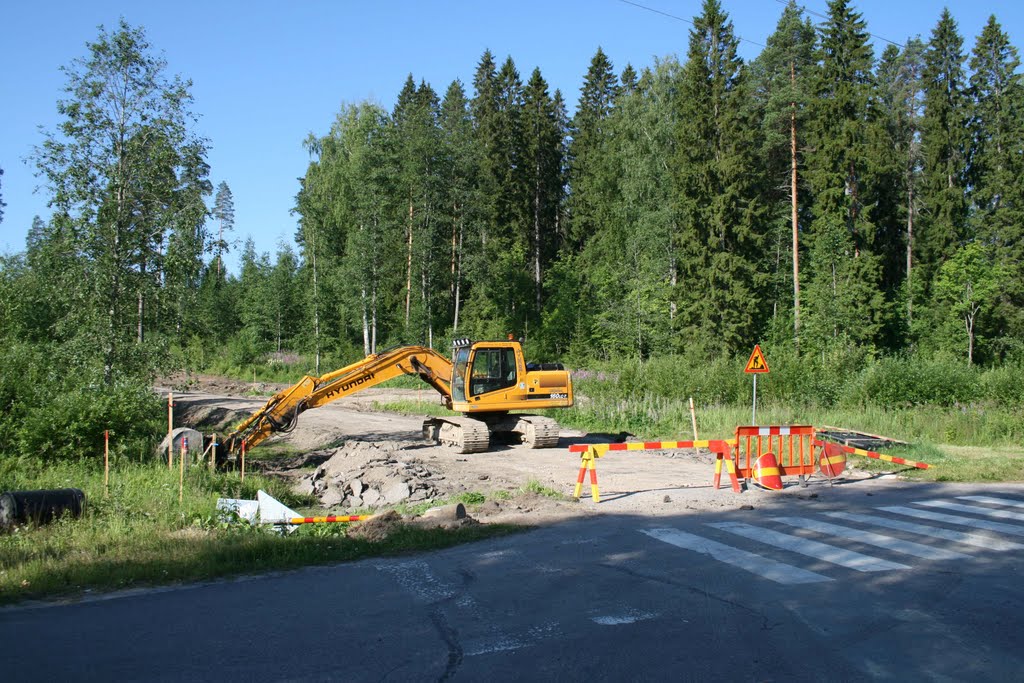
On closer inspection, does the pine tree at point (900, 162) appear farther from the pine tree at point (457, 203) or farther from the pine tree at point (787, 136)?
the pine tree at point (457, 203)

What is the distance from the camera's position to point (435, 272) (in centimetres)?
4972

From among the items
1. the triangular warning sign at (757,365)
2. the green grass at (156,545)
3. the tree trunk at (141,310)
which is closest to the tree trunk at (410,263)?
the tree trunk at (141,310)

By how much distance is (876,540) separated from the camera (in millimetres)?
9547

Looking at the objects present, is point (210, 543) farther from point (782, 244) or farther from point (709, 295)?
point (782, 244)

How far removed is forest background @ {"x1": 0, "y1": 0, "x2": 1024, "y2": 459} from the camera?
39.8 metres

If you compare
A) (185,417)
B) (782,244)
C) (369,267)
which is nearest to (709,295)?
(782,244)

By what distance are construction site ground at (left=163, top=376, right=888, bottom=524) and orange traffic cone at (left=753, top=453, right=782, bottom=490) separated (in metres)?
0.22

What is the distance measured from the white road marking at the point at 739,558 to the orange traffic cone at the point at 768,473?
13.1 ft

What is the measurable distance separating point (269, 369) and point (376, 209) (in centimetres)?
1320

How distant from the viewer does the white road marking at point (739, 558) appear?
25.7 ft

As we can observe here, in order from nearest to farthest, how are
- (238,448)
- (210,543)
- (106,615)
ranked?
(106,615) → (210,543) → (238,448)

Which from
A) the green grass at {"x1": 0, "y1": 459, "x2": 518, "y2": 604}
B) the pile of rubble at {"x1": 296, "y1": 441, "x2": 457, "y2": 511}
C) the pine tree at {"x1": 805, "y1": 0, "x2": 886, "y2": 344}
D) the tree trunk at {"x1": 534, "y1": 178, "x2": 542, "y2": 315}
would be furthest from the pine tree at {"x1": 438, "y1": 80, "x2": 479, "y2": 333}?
the green grass at {"x1": 0, "y1": 459, "x2": 518, "y2": 604}

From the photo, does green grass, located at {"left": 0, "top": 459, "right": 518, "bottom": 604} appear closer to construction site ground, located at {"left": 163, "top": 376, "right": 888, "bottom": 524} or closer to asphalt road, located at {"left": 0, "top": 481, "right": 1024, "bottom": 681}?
asphalt road, located at {"left": 0, "top": 481, "right": 1024, "bottom": 681}

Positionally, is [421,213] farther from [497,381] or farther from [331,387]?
[331,387]
